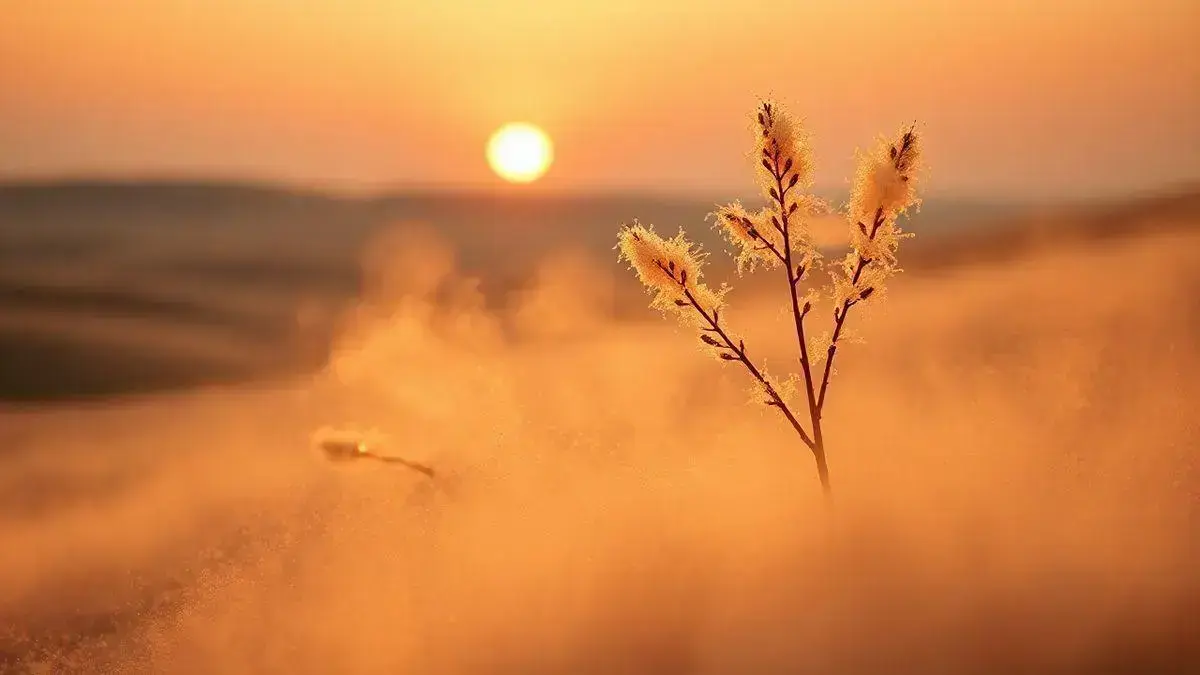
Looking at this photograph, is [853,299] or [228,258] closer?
[853,299]

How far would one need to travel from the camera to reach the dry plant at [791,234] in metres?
4.72

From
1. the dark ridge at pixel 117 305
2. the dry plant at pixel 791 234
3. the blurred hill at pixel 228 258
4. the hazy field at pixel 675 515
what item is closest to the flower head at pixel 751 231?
the dry plant at pixel 791 234

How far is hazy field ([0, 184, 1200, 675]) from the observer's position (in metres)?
4.70

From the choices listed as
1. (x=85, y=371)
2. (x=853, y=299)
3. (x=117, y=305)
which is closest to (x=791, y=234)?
(x=853, y=299)

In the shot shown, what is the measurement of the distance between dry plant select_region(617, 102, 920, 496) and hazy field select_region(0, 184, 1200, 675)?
999mm

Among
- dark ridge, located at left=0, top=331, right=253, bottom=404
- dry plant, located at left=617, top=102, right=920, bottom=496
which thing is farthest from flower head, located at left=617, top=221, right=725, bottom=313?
dark ridge, located at left=0, top=331, right=253, bottom=404

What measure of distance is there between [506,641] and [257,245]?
34.5m

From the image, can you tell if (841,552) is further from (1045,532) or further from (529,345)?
(529,345)

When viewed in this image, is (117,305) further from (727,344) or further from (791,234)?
(791,234)

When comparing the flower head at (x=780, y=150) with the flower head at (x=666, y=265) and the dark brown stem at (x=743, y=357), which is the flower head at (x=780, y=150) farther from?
the dark brown stem at (x=743, y=357)

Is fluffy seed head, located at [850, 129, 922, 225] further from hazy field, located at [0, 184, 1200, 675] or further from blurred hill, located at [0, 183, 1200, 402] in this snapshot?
blurred hill, located at [0, 183, 1200, 402]

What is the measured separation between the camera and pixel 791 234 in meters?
5.09

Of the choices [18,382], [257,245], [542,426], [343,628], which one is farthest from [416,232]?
[343,628]

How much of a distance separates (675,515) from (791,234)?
2312mm
